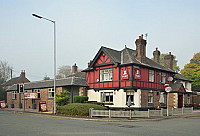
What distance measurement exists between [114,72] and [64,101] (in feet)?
25.7

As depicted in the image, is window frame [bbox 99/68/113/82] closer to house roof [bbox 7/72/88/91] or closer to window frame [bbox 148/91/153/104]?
house roof [bbox 7/72/88/91]

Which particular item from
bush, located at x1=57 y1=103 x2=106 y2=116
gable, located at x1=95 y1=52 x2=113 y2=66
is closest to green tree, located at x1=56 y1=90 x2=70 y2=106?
bush, located at x1=57 y1=103 x2=106 y2=116

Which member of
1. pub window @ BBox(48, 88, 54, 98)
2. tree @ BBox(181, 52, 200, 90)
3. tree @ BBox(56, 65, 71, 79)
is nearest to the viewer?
pub window @ BBox(48, 88, 54, 98)

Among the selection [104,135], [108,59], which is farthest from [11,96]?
[104,135]

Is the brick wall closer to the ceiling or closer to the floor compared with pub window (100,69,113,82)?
closer to the floor

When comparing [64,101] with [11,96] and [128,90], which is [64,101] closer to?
[128,90]

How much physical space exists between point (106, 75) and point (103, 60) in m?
2.21

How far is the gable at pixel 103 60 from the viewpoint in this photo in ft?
99.2

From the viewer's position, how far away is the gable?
99.2 feet

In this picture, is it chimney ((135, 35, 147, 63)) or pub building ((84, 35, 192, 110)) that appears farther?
chimney ((135, 35, 147, 63))

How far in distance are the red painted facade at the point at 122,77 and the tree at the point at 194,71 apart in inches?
1084

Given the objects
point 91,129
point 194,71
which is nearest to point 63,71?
point 194,71

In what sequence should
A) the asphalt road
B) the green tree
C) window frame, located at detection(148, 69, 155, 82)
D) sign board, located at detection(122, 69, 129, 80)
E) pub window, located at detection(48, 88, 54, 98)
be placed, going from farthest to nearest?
pub window, located at detection(48, 88, 54, 98), window frame, located at detection(148, 69, 155, 82), the green tree, sign board, located at detection(122, 69, 129, 80), the asphalt road

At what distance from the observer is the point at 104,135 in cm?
1105
